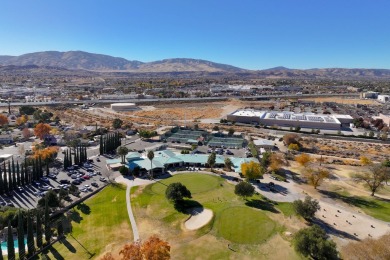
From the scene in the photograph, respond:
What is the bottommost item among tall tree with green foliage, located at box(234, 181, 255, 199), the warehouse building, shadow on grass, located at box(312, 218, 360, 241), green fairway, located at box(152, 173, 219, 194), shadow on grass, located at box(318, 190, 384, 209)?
shadow on grass, located at box(312, 218, 360, 241)

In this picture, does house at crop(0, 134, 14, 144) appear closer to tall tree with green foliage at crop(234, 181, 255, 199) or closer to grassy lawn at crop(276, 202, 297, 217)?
tall tree with green foliage at crop(234, 181, 255, 199)

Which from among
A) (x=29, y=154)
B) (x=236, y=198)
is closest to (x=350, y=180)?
(x=236, y=198)

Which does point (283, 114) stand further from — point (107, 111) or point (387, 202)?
point (107, 111)

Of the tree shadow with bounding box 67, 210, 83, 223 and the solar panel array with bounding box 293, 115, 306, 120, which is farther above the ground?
the solar panel array with bounding box 293, 115, 306, 120

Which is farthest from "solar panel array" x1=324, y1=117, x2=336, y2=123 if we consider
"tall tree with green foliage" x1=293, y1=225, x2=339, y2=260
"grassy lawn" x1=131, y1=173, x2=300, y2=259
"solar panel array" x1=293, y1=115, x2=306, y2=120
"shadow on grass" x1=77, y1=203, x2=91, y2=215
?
"shadow on grass" x1=77, y1=203, x2=91, y2=215

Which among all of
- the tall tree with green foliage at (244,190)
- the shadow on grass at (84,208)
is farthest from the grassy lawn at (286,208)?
the shadow on grass at (84,208)

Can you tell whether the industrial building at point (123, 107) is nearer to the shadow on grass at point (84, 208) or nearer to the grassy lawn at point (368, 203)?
the shadow on grass at point (84, 208)
